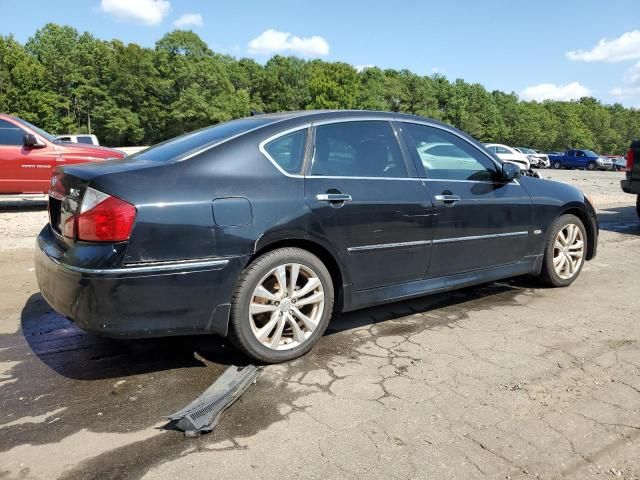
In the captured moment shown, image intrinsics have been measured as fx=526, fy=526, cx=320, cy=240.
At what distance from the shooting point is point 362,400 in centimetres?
288

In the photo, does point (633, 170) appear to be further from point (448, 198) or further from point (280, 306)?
point (280, 306)

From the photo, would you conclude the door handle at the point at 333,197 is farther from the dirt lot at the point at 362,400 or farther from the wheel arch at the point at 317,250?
the dirt lot at the point at 362,400

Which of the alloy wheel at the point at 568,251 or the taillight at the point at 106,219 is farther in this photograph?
the alloy wheel at the point at 568,251

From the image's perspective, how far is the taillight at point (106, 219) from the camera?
9.17 feet

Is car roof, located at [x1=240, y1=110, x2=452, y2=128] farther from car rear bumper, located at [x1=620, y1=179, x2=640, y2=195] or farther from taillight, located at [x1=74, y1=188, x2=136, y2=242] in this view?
car rear bumper, located at [x1=620, y1=179, x2=640, y2=195]

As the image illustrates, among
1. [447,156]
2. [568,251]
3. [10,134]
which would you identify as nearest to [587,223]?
[568,251]

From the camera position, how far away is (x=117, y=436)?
2.51m

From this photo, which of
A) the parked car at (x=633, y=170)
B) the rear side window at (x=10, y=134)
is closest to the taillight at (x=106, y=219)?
the rear side window at (x=10, y=134)

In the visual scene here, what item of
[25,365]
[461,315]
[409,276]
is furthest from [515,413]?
[25,365]

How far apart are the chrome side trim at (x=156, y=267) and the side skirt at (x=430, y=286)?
3.32 feet

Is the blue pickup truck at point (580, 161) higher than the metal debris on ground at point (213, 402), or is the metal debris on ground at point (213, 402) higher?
the blue pickup truck at point (580, 161)

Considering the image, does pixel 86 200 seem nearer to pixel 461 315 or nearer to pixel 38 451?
pixel 38 451

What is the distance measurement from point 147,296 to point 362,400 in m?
1.30

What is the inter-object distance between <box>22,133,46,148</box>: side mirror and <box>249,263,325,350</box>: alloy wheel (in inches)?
313
